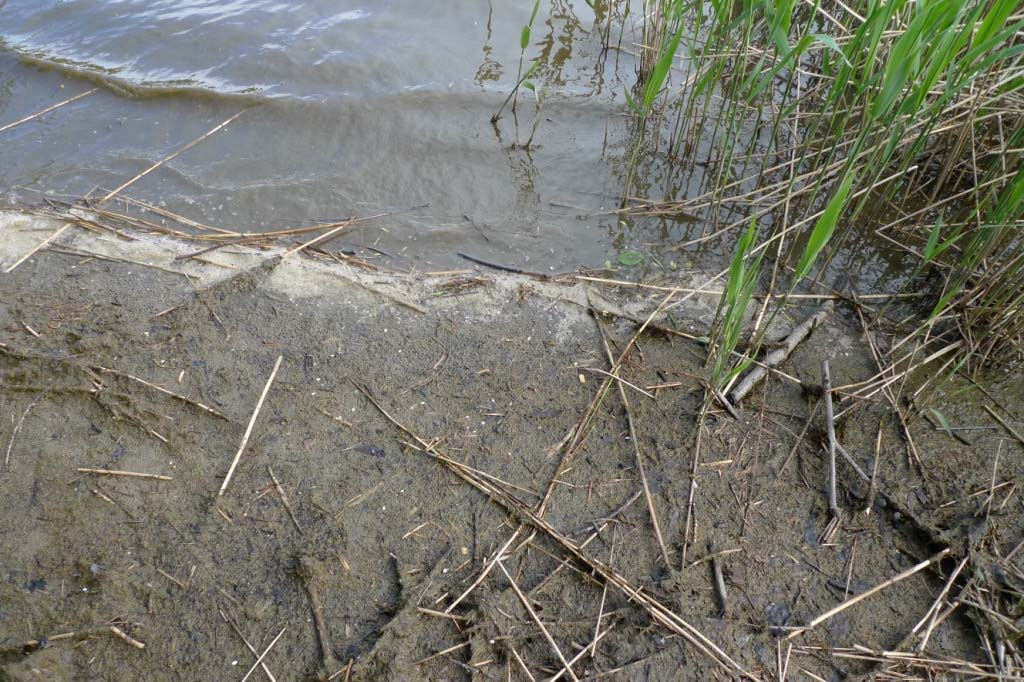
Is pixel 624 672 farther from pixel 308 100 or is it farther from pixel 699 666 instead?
pixel 308 100

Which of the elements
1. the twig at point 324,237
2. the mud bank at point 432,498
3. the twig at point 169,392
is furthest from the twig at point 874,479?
the twig at point 324,237

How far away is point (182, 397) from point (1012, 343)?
3230 mm

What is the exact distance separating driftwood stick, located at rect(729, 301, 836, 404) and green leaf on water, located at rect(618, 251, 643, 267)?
2.79 feet

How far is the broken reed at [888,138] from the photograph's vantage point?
2412mm

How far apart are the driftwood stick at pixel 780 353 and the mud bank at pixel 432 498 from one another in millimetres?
52

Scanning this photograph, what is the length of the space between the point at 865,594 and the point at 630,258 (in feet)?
6.20

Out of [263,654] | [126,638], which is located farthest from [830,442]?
[126,638]

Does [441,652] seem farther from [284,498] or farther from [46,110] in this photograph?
[46,110]

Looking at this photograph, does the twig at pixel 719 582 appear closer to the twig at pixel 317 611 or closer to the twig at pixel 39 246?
the twig at pixel 317 611

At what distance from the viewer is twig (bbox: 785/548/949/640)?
207 centimetres

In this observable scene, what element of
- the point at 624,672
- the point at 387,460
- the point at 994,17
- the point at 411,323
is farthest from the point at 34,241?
the point at 994,17

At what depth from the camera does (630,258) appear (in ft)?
11.6

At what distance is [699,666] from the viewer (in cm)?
196

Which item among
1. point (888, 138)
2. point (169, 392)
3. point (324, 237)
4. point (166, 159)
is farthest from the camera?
point (166, 159)
